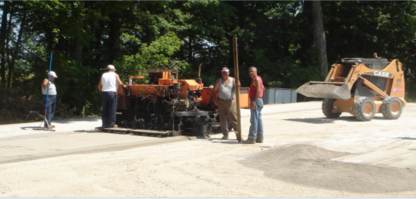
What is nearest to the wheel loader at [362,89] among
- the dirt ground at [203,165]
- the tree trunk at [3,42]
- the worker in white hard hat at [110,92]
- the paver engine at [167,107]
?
the dirt ground at [203,165]

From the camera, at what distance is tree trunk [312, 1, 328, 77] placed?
31250mm

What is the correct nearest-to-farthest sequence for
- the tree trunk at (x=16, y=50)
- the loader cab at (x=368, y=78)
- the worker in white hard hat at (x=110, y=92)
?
the worker in white hard hat at (x=110, y=92) < the loader cab at (x=368, y=78) < the tree trunk at (x=16, y=50)

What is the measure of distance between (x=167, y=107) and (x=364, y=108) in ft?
27.0

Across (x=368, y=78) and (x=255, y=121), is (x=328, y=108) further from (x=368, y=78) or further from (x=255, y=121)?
(x=255, y=121)

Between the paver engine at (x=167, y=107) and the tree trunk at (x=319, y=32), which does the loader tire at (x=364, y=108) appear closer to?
the paver engine at (x=167, y=107)

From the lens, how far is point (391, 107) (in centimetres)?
1581

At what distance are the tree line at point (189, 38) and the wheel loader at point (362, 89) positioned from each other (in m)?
9.08

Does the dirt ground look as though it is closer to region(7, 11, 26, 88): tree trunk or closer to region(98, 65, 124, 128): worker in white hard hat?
region(98, 65, 124, 128): worker in white hard hat

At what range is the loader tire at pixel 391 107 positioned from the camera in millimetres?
15500

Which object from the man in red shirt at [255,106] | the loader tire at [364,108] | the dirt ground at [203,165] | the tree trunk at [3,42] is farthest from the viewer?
the tree trunk at [3,42]

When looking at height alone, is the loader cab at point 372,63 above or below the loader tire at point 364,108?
above

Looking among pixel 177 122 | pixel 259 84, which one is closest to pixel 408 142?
pixel 259 84

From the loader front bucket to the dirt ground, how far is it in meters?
3.27

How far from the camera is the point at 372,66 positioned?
53.0 ft
